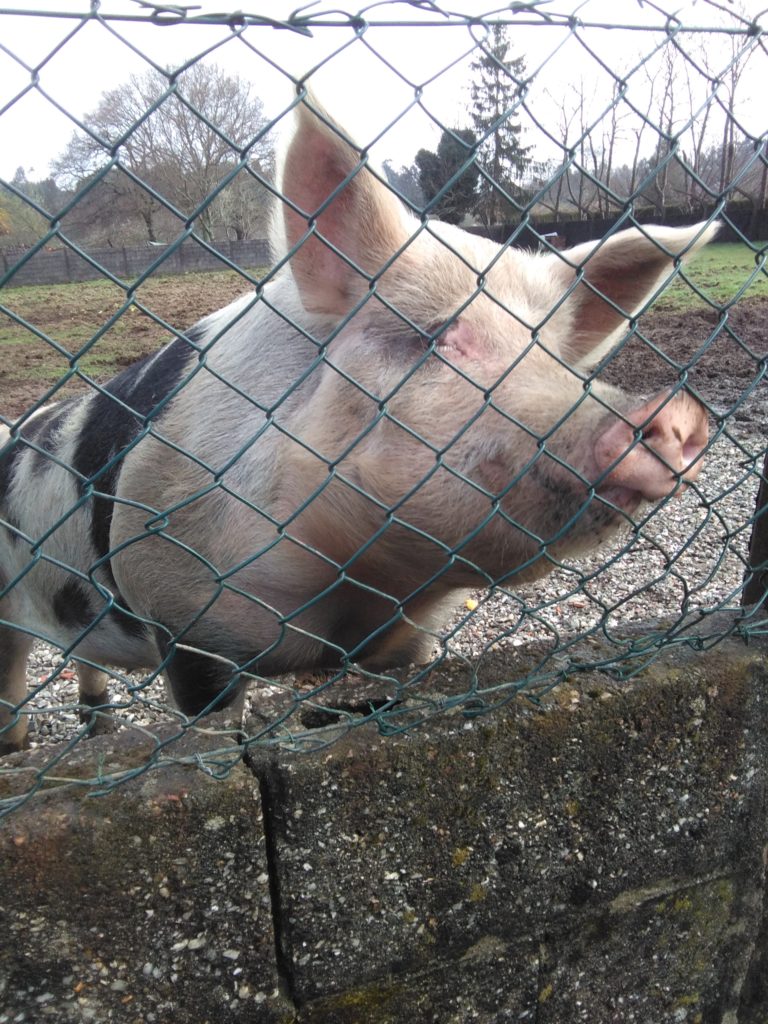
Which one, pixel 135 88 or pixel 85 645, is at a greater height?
pixel 135 88

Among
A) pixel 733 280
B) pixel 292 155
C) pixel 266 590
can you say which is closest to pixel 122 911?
pixel 266 590

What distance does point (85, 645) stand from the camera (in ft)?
10.6

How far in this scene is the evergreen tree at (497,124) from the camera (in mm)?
1493

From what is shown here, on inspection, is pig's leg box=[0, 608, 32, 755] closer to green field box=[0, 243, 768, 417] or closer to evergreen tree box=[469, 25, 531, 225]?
evergreen tree box=[469, 25, 531, 225]

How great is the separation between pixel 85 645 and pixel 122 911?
1.84 m

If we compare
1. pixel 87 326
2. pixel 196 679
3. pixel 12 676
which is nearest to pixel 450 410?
pixel 196 679

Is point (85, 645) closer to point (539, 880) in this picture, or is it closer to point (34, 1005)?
point (34, 1005)

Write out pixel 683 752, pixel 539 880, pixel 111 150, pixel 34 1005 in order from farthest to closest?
pixel 683 752 → pixel 539 880 → pixel 34 1005 → pixel 111 150

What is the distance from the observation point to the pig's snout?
1.57m

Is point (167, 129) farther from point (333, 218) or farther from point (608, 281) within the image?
point (608, 281)

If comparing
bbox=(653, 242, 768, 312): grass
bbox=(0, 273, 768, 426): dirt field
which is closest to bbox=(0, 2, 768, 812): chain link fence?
bbox=(0, 273, 768, 426): dirt field

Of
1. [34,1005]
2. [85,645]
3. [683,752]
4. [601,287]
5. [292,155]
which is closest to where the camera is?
[34,1005]

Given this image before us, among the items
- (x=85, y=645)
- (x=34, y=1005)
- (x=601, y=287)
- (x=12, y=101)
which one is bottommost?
(x=34, y=1005)

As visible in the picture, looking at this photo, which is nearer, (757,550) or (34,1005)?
(34,1005)
